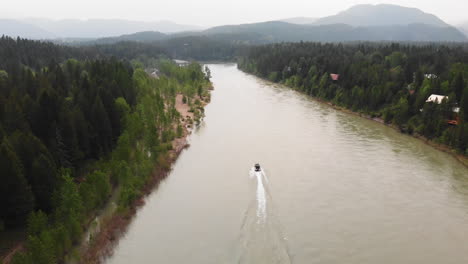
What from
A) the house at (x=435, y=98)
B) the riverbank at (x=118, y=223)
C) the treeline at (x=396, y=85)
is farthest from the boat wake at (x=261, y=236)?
the house at (x=435, y=98)

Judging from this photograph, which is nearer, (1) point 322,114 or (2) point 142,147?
(2) point 142,147

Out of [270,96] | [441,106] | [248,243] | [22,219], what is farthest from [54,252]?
[270,96]

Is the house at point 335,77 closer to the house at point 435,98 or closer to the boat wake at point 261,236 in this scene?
the house at point 435,98

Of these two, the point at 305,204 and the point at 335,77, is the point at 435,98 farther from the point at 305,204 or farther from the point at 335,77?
the point at 305,204

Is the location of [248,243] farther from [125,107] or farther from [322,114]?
[322,114]

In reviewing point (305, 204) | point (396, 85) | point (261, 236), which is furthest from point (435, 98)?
point (261, 236)

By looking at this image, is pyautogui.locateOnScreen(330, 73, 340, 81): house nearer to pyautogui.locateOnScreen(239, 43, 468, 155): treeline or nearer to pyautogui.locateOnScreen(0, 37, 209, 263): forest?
pyautogui.locateOnScreen(239, 43, 468, 155): treeline

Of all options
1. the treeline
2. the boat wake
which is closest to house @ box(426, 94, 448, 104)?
the treeline
